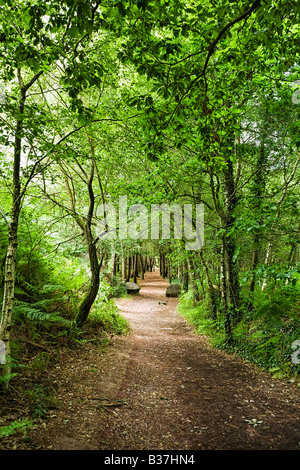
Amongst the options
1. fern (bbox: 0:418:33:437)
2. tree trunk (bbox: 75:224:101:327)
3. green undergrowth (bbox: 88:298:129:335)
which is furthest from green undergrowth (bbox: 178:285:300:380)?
fern (bbox: 0:418:33:437)

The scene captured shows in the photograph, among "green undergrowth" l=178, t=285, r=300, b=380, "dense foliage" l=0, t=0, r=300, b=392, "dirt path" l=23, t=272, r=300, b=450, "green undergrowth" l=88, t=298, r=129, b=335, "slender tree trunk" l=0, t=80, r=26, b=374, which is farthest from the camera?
"green undergrowth" l=88, t=298, r=129, b=335

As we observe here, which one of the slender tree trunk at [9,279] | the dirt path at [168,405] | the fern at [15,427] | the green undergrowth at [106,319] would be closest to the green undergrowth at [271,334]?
the dirt path at [168,405]

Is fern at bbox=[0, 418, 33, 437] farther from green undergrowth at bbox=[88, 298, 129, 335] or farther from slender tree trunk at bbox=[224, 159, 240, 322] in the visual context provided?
slender tree trunk at bbox=[224, 159, 240, 322]

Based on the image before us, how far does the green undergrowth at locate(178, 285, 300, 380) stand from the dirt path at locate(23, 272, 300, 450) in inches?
15.4

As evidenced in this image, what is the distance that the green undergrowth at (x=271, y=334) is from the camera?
20.1ft

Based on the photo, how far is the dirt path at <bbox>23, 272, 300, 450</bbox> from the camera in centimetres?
371

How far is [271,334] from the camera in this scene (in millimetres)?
6906

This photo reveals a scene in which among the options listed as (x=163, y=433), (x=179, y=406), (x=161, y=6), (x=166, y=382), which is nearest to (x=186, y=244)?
(x=166, y=382)

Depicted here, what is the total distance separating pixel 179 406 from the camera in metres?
4.88

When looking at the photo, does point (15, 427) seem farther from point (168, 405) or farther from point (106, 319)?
point (106, 319)

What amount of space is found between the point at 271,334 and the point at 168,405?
11.5 ft

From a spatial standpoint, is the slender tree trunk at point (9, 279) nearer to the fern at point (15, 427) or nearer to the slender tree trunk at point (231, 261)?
the fern at point (15, 427)

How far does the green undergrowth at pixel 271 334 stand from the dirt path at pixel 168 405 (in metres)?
0.39

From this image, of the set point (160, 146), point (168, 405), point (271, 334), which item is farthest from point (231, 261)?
point (160, 146)
